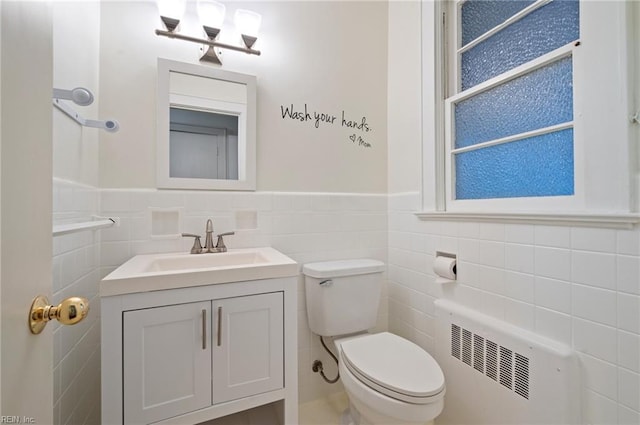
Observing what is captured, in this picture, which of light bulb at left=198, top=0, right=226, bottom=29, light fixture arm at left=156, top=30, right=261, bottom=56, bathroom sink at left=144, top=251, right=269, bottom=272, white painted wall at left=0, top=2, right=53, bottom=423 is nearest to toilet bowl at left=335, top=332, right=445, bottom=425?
bathroom sink at left=144, top=251, right=269, bottom=272

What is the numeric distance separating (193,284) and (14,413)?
60 centimetres

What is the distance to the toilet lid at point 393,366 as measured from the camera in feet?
3.27

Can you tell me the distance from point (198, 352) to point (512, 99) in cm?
161

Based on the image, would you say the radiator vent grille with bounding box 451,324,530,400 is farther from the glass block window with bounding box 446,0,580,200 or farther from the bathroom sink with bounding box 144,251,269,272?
the bathroom sink with bounding box 144,251,269,272

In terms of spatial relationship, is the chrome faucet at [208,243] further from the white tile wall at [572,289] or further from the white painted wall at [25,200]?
the white tile wall at [572,289]

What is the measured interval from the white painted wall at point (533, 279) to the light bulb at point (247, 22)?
878 mm

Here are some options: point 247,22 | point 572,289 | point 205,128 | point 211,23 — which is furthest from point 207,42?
point 572,289

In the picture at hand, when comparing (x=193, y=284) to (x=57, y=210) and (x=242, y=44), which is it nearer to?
(x=57, y=210)

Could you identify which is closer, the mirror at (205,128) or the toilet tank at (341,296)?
the mirror at (205,128)

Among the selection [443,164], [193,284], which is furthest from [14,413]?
[443,164]

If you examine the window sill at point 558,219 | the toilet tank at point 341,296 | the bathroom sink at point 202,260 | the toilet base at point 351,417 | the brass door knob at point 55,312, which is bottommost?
the toilet base at point 351,417

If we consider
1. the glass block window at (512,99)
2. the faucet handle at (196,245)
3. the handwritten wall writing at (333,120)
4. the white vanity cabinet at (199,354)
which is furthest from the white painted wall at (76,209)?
the glass block window at (512,99)

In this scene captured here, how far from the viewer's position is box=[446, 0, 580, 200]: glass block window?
1.01 metres

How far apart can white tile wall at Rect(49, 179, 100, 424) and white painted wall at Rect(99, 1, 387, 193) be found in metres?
0.28
